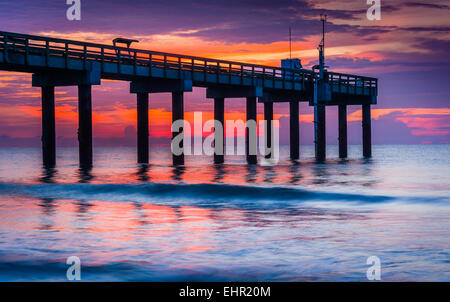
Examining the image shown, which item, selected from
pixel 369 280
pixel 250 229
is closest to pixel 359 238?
pixel 250 229

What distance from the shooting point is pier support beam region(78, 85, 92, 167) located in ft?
108

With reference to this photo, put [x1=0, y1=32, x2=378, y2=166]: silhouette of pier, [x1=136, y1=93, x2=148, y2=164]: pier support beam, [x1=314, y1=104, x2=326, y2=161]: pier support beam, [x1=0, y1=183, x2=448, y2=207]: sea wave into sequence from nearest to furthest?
[x1=0, y1=183, x2=448, y2=207]: sea wave, [x1=0, y1=32, x2=378, y2=166]: silhouette of pier, [x1=136, y1=93, x2=148, y2=164]: pier support beam, [x1=314, y1=104, x2=326, y2=161]: pier support beam

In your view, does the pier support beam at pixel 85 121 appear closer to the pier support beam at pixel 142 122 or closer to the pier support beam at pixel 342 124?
the pier support beam at pixel 142 122

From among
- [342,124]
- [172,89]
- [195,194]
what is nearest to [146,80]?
[172,89]

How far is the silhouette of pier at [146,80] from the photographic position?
30.3 meters

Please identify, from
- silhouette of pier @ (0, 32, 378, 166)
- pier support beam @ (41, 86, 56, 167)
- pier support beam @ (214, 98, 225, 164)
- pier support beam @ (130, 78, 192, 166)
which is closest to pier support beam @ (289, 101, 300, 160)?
silhouette of pier @ (0, 32, 378, 166)

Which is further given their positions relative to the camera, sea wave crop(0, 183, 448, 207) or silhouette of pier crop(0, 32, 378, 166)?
silhouette of pier crop(0, 32, 378, 166)

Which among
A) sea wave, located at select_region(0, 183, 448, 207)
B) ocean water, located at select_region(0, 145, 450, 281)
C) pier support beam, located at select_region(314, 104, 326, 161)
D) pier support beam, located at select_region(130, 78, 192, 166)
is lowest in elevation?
sea wave, located at select_region(0, 183, 448, 207)

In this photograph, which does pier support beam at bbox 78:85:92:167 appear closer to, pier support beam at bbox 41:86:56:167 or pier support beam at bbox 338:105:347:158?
pier support beam at bbox 41:86:56:167

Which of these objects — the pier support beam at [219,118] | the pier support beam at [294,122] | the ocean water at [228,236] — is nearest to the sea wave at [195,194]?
the ocean water at [228,236]

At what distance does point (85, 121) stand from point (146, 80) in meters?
6.20

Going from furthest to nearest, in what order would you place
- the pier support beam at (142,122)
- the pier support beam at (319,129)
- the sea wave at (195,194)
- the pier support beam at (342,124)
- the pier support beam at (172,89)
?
1. the pier support beam at (342,124)
2. the pier support beam at (319,129)
3. the pier support beam at (142,122)
4. the pier support beam at (172,89)
5. the sea wave at (195,194)

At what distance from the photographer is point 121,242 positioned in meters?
11.7
